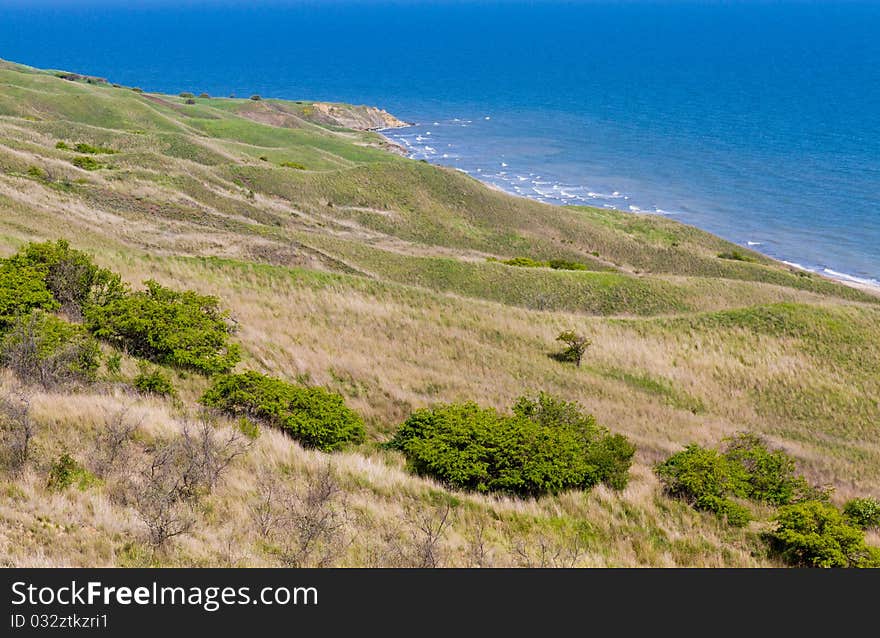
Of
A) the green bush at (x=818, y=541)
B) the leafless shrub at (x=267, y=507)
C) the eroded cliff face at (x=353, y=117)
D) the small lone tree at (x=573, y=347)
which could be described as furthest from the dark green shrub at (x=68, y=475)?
the eroded cliff face at (x=353, y=117)

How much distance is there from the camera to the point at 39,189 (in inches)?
1508

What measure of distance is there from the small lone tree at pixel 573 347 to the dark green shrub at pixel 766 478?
9904mm

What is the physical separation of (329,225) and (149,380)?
139 feet

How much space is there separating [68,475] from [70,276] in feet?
37.6

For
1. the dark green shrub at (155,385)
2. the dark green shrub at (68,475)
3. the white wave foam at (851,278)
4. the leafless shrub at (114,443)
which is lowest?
the dark green shrub at (68,475)

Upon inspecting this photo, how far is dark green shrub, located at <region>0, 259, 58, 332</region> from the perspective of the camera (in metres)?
17.3

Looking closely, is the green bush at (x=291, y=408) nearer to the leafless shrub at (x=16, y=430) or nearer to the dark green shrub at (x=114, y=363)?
the dark green shrub at (x=114, y=363)

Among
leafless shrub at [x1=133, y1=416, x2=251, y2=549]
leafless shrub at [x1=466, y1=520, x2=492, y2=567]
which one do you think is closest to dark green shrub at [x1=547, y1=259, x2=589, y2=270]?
leafless shrub at [x1=133, y1=416, x2=251, y2=549]

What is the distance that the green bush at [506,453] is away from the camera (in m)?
13.9

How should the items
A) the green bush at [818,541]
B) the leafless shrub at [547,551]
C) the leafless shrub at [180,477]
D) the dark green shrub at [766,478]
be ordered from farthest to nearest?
the dark green shrub at [766,478]
the green bush at [818,541]
the leafless shrub at [547,551]
the leafless shrub at [180,477]

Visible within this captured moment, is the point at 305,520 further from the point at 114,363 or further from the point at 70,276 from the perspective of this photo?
the point at 70,276
